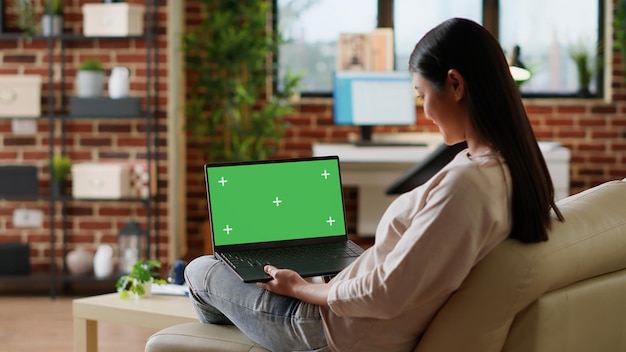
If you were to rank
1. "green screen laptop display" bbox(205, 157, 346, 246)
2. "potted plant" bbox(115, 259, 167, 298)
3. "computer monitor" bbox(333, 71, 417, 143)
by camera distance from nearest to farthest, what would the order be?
"green screen laptop display" bbox(205, 157, 346, 246) < "potted plant" bbox(115, 259, 167, 298) < "computer monitor" bbox(333, 71, 417, 143)

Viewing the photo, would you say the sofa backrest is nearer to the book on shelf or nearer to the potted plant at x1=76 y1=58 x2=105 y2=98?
the potted plant at x1=76 y1=58 x2=105 y2=98

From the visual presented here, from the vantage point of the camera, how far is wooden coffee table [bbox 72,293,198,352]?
109 inches

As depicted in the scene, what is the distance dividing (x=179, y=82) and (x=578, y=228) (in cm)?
394

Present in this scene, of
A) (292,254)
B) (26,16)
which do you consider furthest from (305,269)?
(26,16)

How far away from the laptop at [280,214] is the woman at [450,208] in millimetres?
368

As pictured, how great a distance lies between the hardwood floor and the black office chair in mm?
1503

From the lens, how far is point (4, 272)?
16.7 ft

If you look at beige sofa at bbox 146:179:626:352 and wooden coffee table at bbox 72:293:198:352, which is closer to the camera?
beige sofa at bbox 146:179:626:352

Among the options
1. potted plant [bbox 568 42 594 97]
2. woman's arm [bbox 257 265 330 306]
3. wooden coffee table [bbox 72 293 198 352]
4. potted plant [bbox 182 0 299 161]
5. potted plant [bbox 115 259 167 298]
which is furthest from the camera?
potted plant [bbox 568 42 594 97]

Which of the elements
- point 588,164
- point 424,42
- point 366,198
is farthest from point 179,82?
point 424,42

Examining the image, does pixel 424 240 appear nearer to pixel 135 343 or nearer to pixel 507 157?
pixel 507 157

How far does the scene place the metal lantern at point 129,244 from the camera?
201 inches

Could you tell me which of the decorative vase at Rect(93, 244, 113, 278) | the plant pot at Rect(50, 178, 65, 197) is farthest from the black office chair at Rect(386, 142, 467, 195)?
the plant pot at Rect(50, 178, 65, 197)

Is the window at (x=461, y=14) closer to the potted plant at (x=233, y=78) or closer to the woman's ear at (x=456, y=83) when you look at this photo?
the potted plant at (x=233, y=78)
